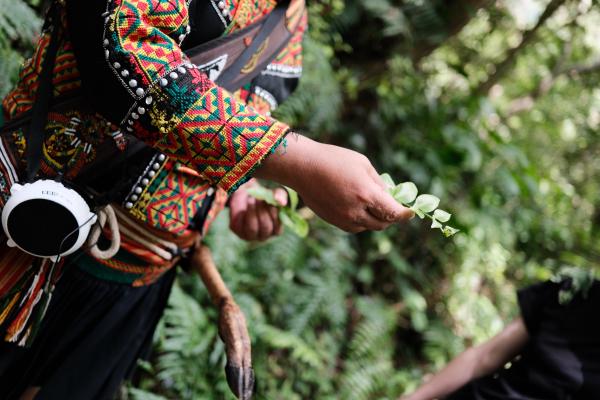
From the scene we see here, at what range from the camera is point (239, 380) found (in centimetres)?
109

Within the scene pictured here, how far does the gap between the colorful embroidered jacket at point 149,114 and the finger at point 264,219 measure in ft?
0.37

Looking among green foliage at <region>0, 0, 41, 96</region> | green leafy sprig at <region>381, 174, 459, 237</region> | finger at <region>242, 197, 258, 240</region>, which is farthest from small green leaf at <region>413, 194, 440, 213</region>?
green foliage at <region>0, 0, 41, 96</region>

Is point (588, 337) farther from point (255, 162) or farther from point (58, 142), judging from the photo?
point (58, 142)

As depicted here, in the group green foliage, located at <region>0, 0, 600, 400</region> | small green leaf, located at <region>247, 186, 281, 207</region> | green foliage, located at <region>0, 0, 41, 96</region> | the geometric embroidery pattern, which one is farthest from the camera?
green foliage, located at <region>0, 0, 600, 400</region>

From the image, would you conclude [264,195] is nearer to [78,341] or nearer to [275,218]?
[275,218]

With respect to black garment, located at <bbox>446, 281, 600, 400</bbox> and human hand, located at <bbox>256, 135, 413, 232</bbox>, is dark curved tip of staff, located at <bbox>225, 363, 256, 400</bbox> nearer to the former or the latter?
human hand, located at <bbox>256, 135, 413, 232</bbox>

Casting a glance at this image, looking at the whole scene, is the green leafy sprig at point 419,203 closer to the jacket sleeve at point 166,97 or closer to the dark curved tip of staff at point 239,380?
the jacket sleeve at point 166,97

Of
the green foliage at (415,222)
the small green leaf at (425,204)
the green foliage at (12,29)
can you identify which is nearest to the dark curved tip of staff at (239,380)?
the small green leaf at (425,204)

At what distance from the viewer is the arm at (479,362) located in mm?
1895

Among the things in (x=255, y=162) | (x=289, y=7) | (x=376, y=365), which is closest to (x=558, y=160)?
(x=376, y=365)

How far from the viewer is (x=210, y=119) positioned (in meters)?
0.79

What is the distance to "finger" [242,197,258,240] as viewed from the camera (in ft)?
4.44

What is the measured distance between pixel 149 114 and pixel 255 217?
1.96 ft

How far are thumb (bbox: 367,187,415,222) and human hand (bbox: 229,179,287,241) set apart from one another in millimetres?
513
